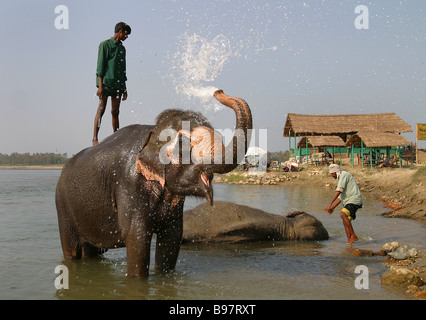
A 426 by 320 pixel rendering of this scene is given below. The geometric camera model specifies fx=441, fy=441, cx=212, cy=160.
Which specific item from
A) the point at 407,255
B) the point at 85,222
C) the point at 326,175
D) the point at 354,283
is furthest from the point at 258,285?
the point at 326,175

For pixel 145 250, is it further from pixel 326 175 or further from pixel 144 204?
pixel 326 175

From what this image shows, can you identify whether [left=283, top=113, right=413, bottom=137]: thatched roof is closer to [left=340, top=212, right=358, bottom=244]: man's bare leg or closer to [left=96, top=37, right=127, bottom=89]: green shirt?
[left=340, top=212, right=358, bottom=244]: man's bare leg

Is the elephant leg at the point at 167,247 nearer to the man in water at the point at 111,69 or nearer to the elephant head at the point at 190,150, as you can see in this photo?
the elephant head at the point at 190,150


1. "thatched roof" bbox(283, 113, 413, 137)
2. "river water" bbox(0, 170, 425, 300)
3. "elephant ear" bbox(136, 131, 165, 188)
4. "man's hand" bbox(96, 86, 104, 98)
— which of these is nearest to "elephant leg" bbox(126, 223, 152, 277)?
"river water" bbox(0, 170, 425, 300)

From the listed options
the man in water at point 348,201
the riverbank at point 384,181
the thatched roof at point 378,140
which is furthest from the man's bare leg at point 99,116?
the thatched roof at point 378,140

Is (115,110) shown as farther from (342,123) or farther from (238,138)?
(342,123)

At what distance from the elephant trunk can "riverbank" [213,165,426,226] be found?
28.5 feet

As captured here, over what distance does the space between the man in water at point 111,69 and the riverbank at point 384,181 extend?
338 inches

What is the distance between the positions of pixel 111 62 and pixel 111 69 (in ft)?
0.31

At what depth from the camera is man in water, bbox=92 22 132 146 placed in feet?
19.5

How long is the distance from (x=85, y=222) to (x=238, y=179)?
29.7m

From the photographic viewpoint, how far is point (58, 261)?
24.2 feet

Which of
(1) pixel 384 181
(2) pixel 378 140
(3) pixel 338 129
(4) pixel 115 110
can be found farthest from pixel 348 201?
(3) pixel 338 129

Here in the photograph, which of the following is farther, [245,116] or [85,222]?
[85,222]
